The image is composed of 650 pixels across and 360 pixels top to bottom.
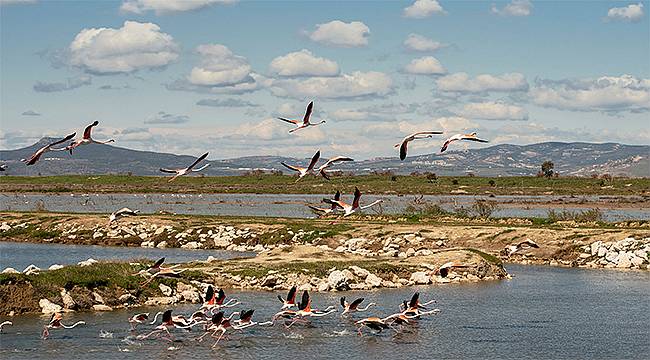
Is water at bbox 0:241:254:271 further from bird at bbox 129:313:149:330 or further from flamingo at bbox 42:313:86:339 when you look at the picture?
flamingo at bbox 42:313:86:339

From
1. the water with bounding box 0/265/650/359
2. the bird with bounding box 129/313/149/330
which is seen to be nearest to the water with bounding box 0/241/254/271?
the water with bounding box 0/265/650/359

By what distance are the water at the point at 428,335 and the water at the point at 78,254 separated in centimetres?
1966

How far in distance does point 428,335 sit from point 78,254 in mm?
36807

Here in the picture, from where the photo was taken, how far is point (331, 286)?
46.3 metres

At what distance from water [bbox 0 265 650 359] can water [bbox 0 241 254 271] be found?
19657 millimetres

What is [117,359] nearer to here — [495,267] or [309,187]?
[495,267]

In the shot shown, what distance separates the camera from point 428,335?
3538 cm

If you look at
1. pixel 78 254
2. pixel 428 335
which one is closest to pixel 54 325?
pixel 428 335

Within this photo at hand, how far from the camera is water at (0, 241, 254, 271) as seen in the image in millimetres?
59847

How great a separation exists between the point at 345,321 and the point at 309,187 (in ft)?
484

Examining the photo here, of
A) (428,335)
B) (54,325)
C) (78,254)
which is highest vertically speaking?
(54,325)

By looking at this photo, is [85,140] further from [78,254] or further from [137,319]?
[78,254]

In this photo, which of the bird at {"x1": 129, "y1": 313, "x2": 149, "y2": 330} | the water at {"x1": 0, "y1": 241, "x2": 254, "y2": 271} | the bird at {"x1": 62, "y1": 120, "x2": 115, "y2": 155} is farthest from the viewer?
the water at {"x1": 0, "y1": 241, "x2": 254, "y2": 271}

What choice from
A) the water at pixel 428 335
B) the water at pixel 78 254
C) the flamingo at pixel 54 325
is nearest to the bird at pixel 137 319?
the water at pixel 428 335
